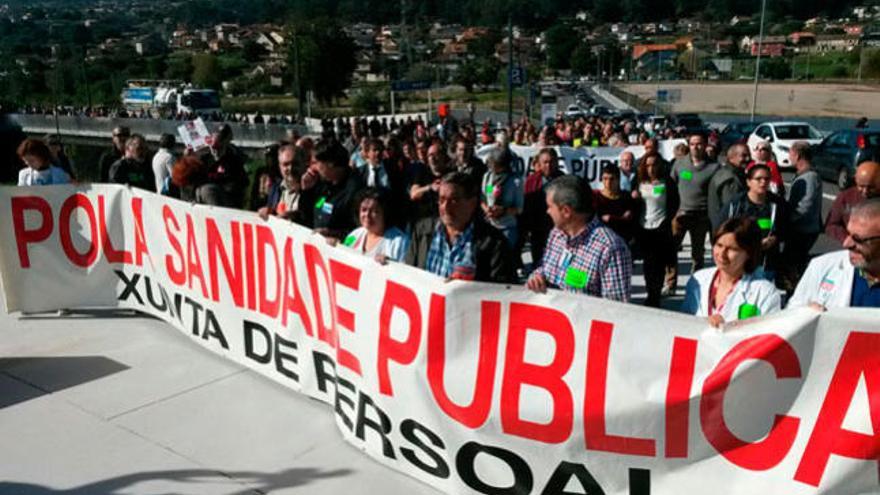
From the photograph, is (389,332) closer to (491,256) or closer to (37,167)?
(491,256)

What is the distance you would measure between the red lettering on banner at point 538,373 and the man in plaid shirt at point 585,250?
30cm

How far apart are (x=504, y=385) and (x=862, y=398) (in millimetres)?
1527

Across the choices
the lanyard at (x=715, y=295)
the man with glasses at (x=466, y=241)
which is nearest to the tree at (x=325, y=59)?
the man with glasses at (x=466, y=241)

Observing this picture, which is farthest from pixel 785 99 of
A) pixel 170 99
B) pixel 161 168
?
pixel 161 168

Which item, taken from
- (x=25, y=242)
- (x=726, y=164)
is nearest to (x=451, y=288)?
(x=726, y=164)

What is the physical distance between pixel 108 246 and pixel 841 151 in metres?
16.3

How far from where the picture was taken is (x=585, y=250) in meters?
4.04

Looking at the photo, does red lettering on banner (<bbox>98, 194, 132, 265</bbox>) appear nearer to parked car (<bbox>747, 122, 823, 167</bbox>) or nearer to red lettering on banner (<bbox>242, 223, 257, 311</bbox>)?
red lettering on banner (<bbox>242, 223, 257, 311</bbox>)

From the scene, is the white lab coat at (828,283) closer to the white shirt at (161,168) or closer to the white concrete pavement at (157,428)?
the white concrete pavement at (157,428)

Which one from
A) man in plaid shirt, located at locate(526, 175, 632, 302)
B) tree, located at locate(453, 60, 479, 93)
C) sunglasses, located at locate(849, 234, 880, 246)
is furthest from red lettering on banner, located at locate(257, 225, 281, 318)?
tree, located at locate(453, 60, 479, 93)

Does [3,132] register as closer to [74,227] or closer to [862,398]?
[74,227]

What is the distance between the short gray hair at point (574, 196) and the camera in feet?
13.1

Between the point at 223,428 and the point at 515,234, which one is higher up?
the point at 515,234

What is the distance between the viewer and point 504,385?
3789 millimetres
